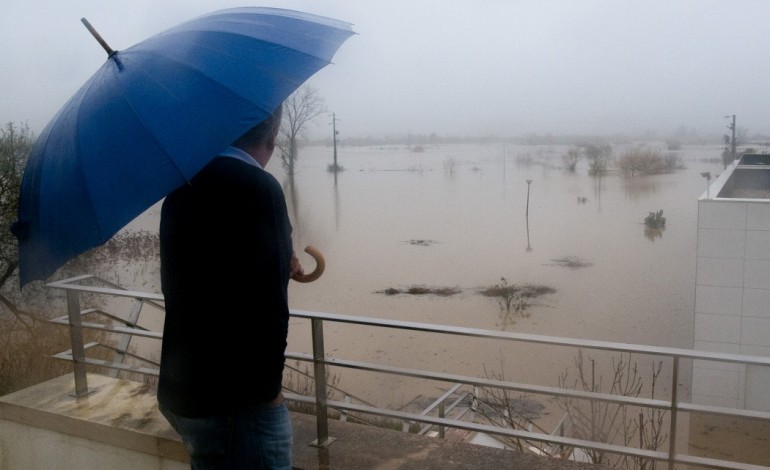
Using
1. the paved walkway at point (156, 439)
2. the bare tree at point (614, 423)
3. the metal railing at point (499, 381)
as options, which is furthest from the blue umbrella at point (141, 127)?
the bare tree at point (614, 423)

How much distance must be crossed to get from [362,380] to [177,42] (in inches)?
536

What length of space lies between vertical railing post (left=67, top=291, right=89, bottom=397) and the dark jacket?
1.60m

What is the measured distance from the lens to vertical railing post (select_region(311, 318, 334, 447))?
2.00 m

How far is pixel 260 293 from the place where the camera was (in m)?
1.00

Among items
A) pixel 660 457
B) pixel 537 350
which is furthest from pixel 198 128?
pixel 537 350

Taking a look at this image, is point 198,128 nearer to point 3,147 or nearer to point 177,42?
point 177,42

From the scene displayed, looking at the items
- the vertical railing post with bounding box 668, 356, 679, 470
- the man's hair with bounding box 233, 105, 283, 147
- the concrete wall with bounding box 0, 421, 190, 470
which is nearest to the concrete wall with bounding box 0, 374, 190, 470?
the concrete wall with bounding box 0, 421, 190, 470

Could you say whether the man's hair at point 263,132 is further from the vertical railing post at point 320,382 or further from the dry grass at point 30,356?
the dry grass at point 30,356

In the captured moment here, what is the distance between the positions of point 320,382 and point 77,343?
107 centimetres

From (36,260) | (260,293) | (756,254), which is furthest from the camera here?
(756,254)

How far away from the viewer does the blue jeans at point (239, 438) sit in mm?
1090

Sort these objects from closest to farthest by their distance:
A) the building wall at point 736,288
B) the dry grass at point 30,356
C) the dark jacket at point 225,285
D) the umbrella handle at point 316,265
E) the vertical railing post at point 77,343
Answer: the dark jacket at point 225,285, the umbrella handle at point 316,265, the vertical railing post at point 77,343, the dry grass at point 30,356, the building wall at point 736,288

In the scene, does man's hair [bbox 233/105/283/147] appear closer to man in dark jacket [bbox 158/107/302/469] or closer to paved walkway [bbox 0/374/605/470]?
man in dark jacket [bbox 158/107/302/469]

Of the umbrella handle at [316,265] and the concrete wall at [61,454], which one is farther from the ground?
the umbrella handle at [316,265]
